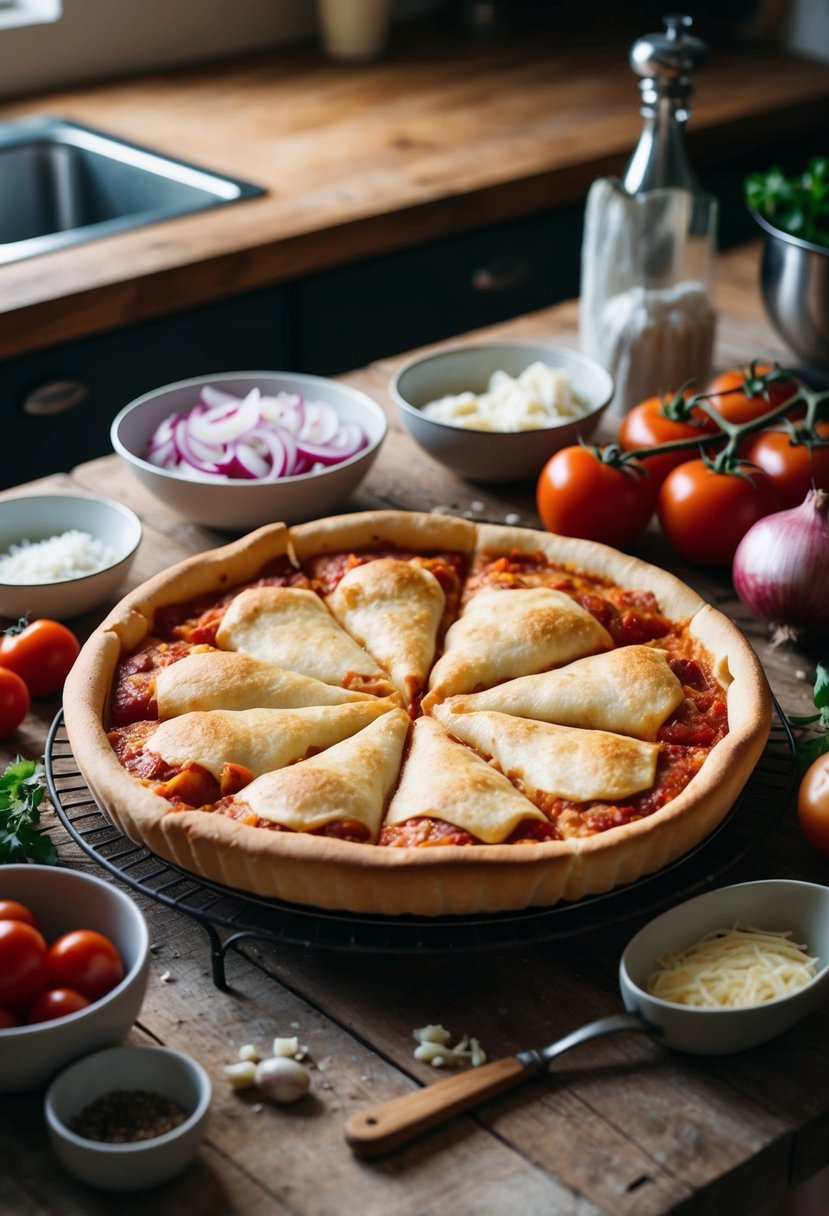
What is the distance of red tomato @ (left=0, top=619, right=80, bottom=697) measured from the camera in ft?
7.24

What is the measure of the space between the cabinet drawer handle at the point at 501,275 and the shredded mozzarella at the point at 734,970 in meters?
2.84

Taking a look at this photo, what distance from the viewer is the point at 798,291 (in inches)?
123

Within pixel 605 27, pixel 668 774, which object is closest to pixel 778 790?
pixel 668 774

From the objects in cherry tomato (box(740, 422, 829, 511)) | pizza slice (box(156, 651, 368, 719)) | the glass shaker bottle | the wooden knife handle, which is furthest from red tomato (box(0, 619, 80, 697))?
the glass shaker bottle

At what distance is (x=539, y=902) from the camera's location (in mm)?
1700

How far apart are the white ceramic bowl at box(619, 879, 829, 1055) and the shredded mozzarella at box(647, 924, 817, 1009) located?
15mm

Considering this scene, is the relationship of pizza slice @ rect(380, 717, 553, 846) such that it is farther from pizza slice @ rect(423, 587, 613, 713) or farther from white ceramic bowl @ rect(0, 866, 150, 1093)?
white ceramic bowl @ rect(0, 866, 150, 1093)

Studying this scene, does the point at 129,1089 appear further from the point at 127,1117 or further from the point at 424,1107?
the point at 424,1107

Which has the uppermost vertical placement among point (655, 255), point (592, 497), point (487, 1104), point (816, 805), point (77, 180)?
point (655, 255)

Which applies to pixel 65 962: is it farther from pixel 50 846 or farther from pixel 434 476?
pixel 434 476

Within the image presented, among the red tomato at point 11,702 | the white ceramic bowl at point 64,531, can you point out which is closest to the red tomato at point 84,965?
the red tomato at point 11,702

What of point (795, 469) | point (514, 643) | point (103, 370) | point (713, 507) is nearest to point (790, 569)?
point (713, 507)

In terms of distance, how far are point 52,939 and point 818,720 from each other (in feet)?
3.93

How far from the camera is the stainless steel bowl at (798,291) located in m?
3.08
